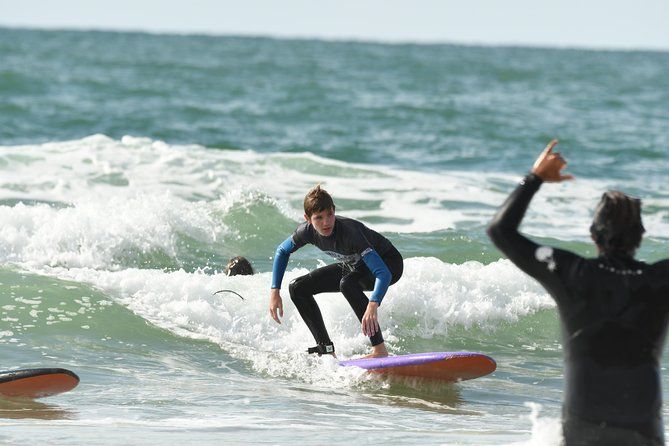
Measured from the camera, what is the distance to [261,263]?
522 inches

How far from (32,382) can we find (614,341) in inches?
166

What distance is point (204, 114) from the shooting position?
32.6 meters

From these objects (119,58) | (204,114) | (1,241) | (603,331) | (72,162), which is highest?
(119,58)

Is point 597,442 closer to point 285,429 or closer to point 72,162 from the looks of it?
point 285,429

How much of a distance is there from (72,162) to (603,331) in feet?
53.2

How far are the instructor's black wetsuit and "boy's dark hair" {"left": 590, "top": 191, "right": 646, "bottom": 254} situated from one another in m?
0.04

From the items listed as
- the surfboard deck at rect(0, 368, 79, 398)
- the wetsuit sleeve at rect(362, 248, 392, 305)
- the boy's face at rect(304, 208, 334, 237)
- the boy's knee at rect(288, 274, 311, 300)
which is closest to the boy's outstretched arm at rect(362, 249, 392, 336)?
the wetsuit sleeve at rect(362, 248, 392, 305)

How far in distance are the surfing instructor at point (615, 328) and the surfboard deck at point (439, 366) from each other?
409 centimetres

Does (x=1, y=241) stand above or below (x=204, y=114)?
below

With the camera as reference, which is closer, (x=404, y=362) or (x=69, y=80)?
(x=404, y=362)

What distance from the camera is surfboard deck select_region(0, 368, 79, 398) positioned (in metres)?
6.72

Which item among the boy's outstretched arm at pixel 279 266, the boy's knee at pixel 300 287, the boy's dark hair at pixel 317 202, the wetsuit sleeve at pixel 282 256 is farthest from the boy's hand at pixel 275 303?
the boy's dark hair at pixel 317 202

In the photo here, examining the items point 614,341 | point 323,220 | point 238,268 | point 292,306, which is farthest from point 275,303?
point 614,341

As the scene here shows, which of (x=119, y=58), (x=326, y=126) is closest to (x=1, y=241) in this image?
(x=326, y=126)
